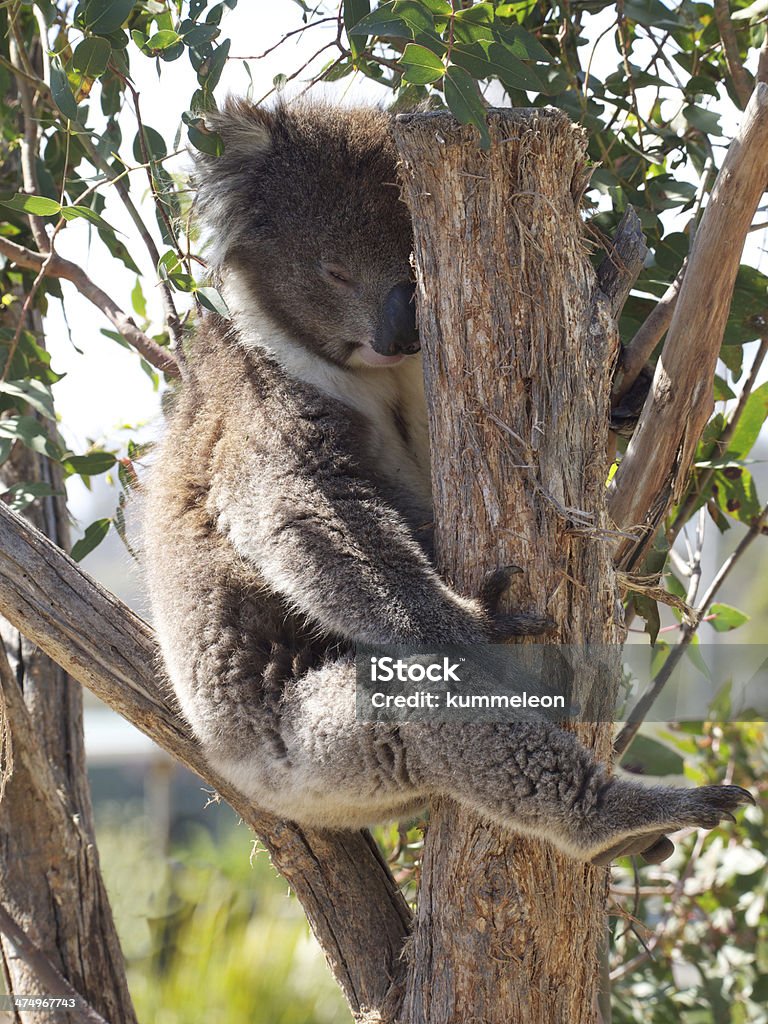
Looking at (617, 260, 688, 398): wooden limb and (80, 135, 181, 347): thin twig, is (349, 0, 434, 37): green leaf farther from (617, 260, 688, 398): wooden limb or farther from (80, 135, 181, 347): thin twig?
(80, 135, 181, 347): thin twig

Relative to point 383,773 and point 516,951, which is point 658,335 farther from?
point 516,951

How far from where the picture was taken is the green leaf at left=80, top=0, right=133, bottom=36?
211cm

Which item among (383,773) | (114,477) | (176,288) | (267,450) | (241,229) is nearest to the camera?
(383,773)

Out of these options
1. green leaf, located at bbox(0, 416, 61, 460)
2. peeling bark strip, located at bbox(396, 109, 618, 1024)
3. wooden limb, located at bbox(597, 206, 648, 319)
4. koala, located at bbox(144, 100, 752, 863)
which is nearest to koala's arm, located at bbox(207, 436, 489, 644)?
koala, located at bbox(144, 100, 752, 863)

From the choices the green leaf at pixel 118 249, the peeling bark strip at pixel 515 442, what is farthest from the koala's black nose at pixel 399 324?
the green leaf at pixel 118 249

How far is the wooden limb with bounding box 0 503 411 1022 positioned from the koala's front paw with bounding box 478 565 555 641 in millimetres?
763

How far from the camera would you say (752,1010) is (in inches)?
180

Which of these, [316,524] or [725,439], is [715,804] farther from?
[725,439]

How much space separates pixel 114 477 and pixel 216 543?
1.22 meters

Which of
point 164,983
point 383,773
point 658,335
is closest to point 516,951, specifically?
point 383,773

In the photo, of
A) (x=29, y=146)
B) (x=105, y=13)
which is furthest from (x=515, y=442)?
(x=29, y=146)

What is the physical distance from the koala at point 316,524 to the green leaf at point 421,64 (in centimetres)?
45

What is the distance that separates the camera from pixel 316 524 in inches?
88.8

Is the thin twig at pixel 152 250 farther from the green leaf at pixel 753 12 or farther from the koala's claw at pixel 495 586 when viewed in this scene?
the green leaf at pixel 753 12
